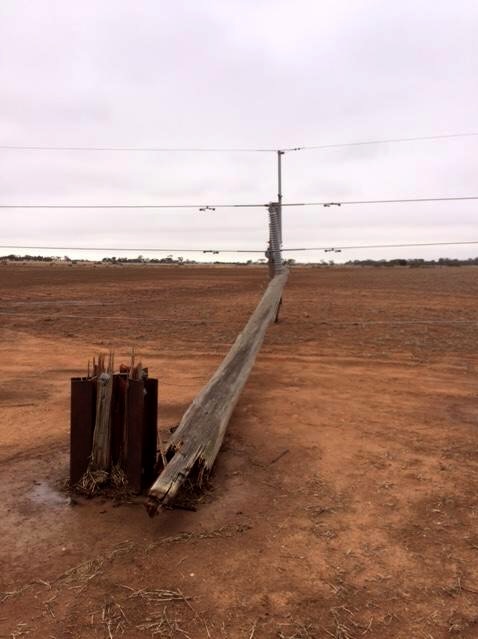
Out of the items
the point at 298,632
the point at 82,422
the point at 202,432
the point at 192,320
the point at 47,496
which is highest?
the point at 192,320

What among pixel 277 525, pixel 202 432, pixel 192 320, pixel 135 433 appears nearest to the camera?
pixel 277 525

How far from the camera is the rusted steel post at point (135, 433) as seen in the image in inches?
158

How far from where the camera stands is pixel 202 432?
425 centimetres

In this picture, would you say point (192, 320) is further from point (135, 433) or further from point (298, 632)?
point (298, 632)

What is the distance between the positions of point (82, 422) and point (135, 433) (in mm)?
406

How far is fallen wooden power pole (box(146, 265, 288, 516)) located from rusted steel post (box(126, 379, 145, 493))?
0.22m

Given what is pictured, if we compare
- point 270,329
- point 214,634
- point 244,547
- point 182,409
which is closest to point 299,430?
point 182,409

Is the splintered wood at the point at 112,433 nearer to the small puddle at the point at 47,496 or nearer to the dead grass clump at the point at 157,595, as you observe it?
the small puddle at the point at 47,496

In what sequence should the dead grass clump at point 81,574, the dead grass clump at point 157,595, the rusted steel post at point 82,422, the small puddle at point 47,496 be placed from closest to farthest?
the dead grass clump at point 157,595 < the dead grass clump at point 81,574 < the small puddle at point 47,496 < the rusted steel post at point 82,422

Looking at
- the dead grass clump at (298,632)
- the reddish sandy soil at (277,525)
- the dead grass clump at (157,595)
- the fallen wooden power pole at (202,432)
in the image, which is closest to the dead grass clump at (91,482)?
the reddish sandy soil at (277,525)

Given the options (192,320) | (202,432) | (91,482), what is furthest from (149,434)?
(192,320)

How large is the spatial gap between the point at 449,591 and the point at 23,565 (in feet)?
7.41

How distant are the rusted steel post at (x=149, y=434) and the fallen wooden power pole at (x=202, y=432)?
0.56ft

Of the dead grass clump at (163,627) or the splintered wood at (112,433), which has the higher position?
the splintered wood at (112,433)
